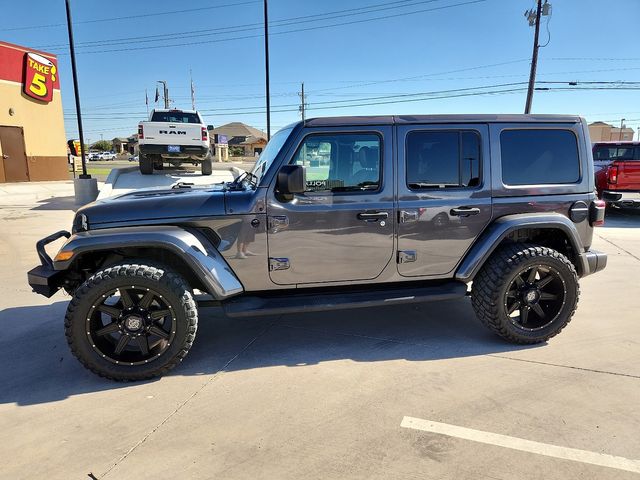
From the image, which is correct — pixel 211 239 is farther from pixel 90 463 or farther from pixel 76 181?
pixel 76 181

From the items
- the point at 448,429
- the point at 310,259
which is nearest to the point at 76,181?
the point at 310,259

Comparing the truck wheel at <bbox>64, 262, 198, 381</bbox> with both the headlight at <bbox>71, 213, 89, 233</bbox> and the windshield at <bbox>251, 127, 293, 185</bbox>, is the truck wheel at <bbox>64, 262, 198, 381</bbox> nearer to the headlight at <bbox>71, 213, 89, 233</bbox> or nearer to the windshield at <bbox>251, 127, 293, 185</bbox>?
the headlight at <bbox>71, 213, 89, 233</bbox>

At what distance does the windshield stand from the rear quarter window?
1.85 m

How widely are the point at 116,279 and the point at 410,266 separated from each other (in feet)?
7.49

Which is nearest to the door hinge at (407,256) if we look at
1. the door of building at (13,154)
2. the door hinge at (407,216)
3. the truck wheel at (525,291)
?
the door hinge at (407,216)

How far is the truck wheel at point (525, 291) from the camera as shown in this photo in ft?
11.8

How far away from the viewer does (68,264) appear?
122 inches

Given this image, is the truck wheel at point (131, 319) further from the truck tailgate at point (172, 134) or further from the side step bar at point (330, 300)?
the truck tailgate at point (172, 134)

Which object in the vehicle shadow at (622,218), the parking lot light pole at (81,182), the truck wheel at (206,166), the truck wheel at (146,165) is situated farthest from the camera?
the truck wheel at (206,166)

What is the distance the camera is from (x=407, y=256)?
359 centimetres

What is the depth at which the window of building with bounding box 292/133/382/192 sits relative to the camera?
3.44 metres

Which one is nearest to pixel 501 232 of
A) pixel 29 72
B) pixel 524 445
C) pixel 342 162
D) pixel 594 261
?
pixel 594 261

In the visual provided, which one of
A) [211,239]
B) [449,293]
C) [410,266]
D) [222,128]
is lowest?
[449,293]

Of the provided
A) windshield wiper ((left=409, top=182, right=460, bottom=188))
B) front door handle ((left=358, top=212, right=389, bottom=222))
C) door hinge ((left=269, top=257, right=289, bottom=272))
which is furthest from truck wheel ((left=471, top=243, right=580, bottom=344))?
door hinge ((left=269, top=257, right=289, bottom=272))
